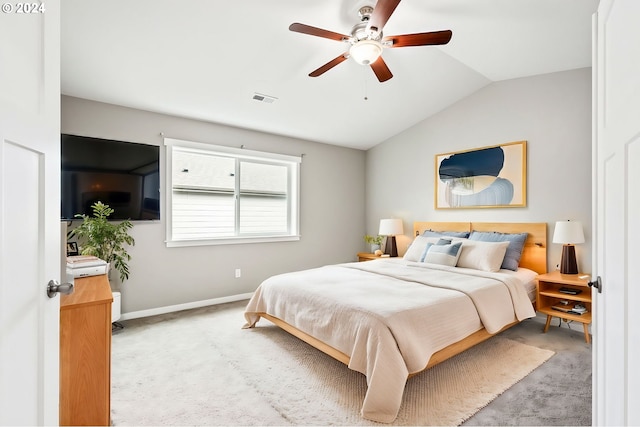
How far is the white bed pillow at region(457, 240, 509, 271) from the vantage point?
343 cm

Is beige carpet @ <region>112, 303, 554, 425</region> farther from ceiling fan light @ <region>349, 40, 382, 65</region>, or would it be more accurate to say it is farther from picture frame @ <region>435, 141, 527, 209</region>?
ceiling fan light @ <region>349, 40, 382, 65</region>

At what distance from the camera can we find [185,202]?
13.1ft

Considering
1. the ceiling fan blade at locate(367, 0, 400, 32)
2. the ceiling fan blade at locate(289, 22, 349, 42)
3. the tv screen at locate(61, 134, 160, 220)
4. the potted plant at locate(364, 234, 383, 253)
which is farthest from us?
the potted plant at locate(364, 234, 383, 253)

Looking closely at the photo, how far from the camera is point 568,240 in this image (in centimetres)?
314

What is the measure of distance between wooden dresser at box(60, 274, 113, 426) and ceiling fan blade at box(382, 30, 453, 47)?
2428 millimetres

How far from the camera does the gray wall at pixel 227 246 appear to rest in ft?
11.5

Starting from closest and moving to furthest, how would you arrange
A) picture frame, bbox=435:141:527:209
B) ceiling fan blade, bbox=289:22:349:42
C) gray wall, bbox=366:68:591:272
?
ceiling fan blade, bbox=289:22:349:42 → gray wall, bbox=366:68:591:272 → picture frame, bbox=435:141:527:209

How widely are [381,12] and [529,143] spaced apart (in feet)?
8.91

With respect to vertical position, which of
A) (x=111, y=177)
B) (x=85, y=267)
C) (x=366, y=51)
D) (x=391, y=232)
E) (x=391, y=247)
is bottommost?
(x=391, y=247)

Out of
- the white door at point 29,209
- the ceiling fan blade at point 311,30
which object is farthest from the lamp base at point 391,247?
the white door at point 29,209

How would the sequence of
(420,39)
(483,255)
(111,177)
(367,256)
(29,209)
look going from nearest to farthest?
(29,209) → (420,39) → (111,177) → (483,255) → (367,256)

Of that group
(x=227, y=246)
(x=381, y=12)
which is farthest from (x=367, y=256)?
(x=381, y=12)

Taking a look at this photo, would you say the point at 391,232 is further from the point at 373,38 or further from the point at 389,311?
the point at 373,38
